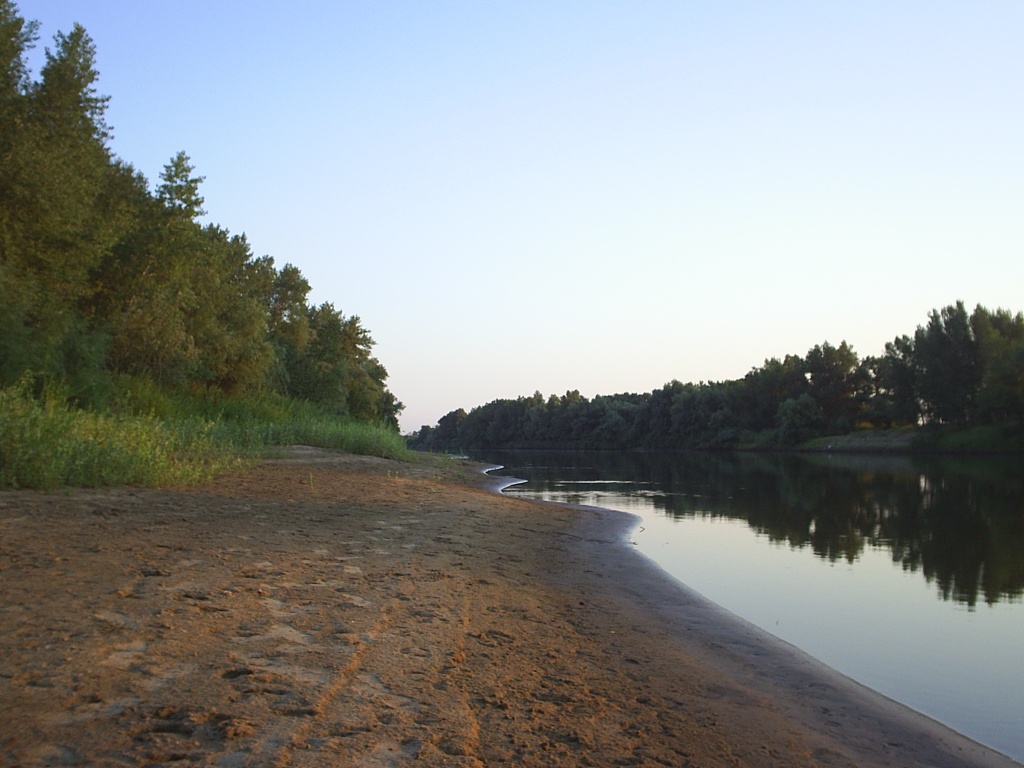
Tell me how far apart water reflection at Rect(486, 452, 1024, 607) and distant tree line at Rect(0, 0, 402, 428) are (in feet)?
44.2

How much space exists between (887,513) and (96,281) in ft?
76.7

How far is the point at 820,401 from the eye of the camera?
9250 cm

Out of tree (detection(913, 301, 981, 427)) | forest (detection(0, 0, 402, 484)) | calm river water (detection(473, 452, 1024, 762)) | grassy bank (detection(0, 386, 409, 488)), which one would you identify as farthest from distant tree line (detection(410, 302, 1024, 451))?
grassy bank (detection(0, 386, 409, 488))

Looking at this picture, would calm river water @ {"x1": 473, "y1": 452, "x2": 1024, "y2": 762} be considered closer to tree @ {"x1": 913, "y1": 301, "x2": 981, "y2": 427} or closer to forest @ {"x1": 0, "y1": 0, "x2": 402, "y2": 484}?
forest @ {"x1": 0, "y1": 0, "x2": 402, "y2": 484}

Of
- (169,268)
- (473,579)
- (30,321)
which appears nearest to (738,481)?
(169,268)

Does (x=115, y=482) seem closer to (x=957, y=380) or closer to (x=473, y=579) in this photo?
(x=473, y=579)

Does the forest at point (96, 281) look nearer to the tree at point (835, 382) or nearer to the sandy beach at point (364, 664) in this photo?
the sandy beach at point (364, 664)

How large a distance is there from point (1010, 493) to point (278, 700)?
26.8 metres

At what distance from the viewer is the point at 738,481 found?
110ft

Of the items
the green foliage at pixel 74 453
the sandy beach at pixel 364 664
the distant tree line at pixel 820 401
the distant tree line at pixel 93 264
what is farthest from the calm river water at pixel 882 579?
the distant tree line at pixel 820 401

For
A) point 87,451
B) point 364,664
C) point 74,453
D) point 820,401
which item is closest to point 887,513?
point 87,451

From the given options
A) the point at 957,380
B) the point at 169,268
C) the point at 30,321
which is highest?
the point at 957,380

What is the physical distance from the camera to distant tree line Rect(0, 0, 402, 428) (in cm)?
2008

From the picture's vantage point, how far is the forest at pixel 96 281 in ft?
64.9
